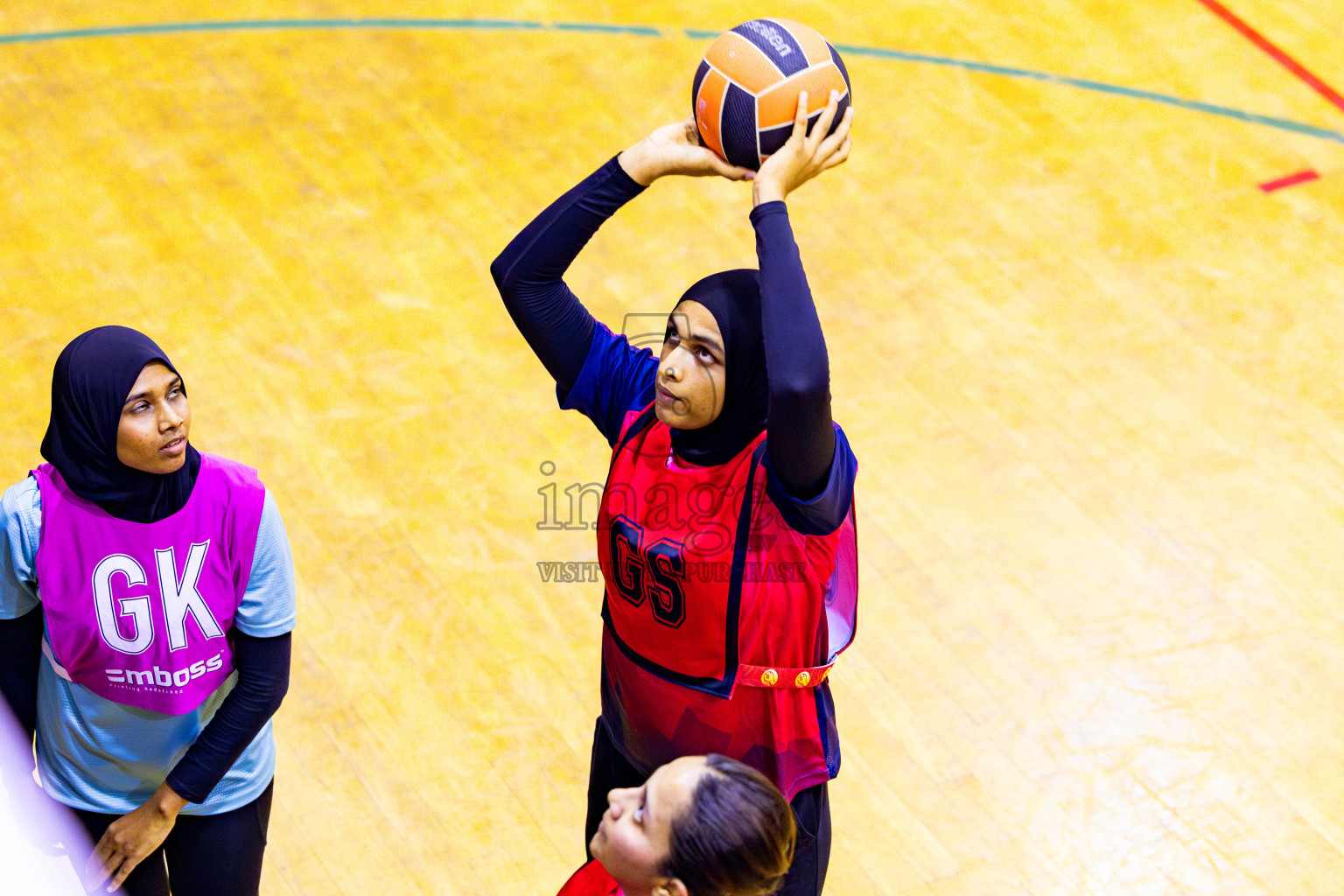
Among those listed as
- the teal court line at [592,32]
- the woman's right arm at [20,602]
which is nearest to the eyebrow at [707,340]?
the woman's right arm at [20,602]

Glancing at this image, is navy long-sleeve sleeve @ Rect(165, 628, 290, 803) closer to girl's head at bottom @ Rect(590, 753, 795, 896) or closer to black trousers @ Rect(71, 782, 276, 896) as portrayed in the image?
black trousers @ Rect(71, 782, 276, 896)

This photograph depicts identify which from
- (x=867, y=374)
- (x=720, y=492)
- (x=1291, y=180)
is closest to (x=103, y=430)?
(x=720, y=492)

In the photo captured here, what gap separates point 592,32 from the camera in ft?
22.6

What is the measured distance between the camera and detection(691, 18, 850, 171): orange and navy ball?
2.61 metres

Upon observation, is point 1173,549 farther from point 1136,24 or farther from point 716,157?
point 1136,24

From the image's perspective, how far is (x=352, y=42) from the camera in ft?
22.0

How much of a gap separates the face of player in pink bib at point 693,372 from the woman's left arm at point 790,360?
0.10m

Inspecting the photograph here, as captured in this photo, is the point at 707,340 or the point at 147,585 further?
the point at 147,585

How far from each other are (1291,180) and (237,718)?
511 cm

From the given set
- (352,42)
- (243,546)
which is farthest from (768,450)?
(352,42)

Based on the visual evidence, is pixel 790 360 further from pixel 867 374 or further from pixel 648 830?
pixel 867 374

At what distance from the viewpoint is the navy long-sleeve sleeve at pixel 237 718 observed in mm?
2684

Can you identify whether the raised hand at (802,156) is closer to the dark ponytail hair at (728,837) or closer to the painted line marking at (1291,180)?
the dark ponytail hair at (728,837)

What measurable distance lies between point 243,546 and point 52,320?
297 cm
